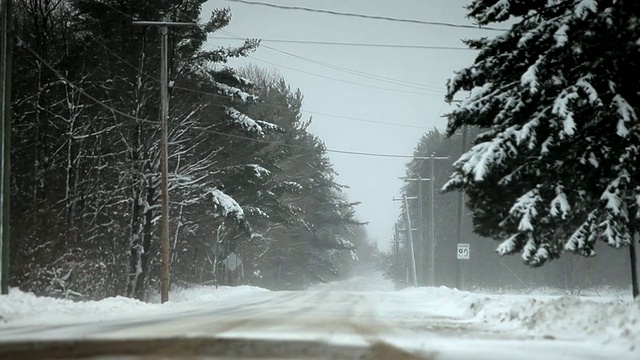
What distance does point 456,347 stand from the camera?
8.70m

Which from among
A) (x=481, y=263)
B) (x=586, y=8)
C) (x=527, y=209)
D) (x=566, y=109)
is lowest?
(x=481, y=263)

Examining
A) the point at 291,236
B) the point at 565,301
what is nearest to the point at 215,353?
the point at 565,301

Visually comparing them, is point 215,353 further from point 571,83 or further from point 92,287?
point 92,287

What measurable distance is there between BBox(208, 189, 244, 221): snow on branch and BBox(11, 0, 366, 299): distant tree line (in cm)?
10

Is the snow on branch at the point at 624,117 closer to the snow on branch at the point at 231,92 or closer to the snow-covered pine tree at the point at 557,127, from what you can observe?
the snow-covered pine tree at the point at 557,127

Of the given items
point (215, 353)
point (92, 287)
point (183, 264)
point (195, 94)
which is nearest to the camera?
point (215, 353)

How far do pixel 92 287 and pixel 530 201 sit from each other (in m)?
17.5

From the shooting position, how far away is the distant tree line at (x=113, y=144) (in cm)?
2316

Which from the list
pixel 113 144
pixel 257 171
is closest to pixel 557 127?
pixel 113 144

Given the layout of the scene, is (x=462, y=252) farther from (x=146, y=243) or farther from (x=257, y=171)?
(x=146, y=243)

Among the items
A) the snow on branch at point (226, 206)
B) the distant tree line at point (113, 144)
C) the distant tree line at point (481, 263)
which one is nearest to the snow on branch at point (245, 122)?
the distant tree line at point (113, 144)

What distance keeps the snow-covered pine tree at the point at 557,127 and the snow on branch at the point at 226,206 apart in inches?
642

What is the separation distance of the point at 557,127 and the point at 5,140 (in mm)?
13146

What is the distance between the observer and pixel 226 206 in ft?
95.7
